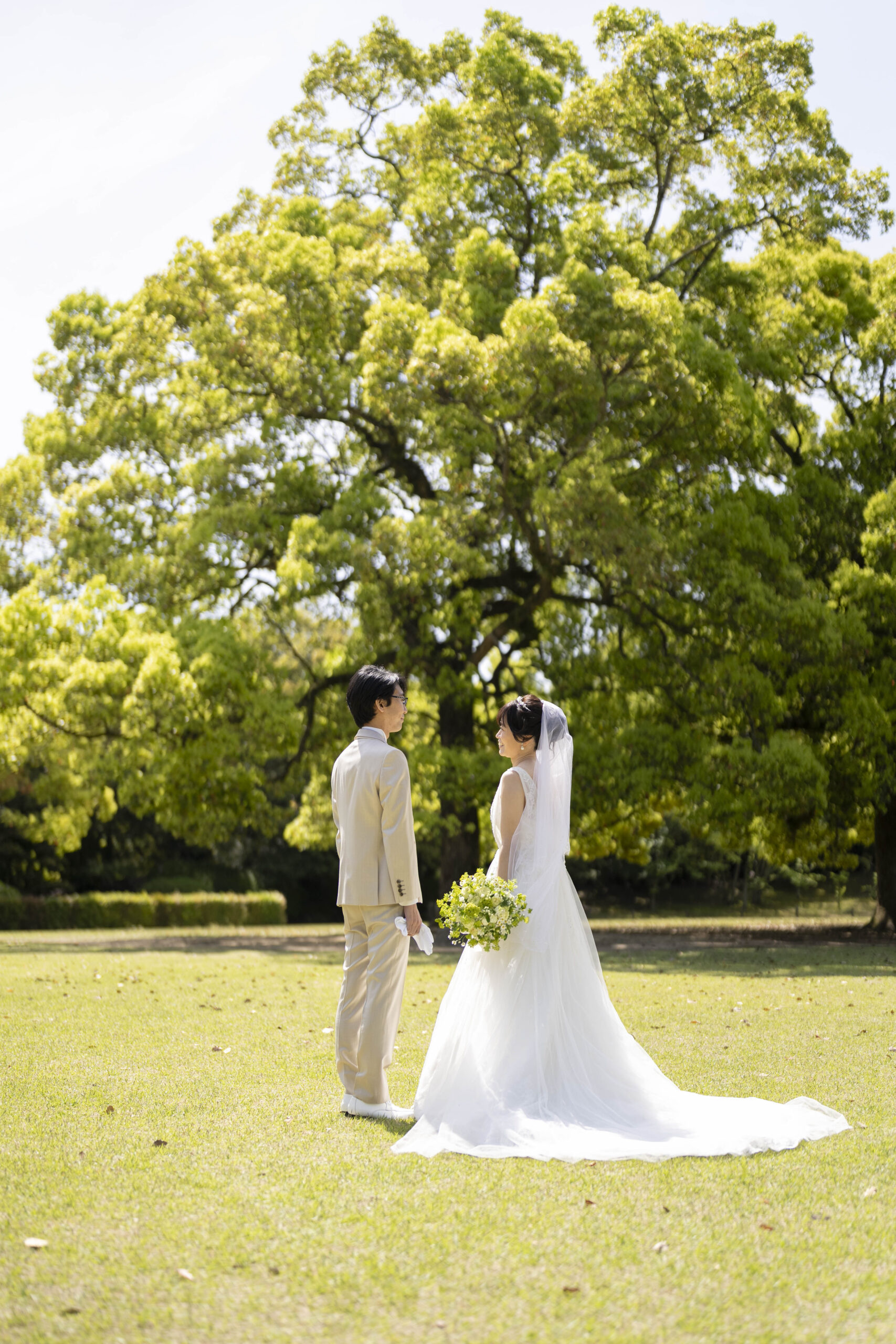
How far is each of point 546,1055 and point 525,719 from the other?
5.47 feet

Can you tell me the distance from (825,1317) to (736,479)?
19.0 metres

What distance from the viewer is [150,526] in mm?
21984

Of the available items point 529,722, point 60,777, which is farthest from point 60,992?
point 60,777

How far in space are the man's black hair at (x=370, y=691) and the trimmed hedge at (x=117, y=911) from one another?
20.7 metres

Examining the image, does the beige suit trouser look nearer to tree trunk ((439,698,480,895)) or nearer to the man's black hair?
the man's black hair

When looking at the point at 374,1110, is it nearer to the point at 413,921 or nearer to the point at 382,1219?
the point at 413,921

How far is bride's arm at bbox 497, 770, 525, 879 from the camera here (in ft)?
19.9

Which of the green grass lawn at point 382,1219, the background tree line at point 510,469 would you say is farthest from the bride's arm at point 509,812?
the background tree line at point 510,469

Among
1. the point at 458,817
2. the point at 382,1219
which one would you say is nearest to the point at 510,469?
the point at 458,817

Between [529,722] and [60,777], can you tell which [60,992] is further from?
[60,777]

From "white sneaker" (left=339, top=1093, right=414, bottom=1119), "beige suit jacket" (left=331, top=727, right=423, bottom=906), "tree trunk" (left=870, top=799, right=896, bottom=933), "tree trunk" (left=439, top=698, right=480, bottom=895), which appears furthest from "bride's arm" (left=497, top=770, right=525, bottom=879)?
"tree trunk" (left=870, top=799, right=896, bottom=933)

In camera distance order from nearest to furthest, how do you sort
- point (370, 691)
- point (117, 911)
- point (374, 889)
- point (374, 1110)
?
point (374, 1110), point (374, 889), point (370, 691), point (117, 911)

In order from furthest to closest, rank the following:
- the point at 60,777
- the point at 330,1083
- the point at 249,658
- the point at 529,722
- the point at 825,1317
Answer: the point at 60,777, the point at 249,658, the point at 330,1083, the point at 529,722, the point at 825,1317

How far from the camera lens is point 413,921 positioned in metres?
5.89
